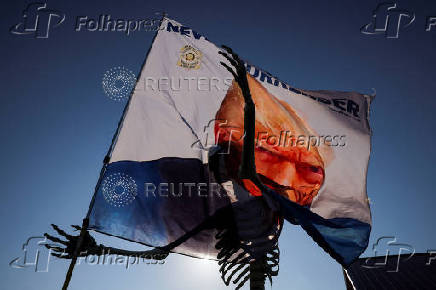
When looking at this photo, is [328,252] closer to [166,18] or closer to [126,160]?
[126,160]

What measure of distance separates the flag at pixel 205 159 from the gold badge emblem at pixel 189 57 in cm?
2

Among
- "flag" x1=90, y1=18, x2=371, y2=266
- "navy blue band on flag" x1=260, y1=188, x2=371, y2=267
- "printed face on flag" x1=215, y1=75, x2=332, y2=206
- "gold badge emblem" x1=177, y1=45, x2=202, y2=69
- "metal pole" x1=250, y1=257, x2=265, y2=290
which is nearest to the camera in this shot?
"metal pole" x1=250, y1=257, x2=265, y2=290

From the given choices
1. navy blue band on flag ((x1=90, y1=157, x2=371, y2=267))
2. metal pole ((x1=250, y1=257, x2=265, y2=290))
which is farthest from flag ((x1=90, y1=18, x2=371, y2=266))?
metal pole ((x1=250, y1=257, x2=265, y2=290))

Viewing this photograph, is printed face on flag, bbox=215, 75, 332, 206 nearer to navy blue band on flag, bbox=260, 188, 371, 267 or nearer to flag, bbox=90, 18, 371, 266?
flag, bbox=90, 18, 371, 266

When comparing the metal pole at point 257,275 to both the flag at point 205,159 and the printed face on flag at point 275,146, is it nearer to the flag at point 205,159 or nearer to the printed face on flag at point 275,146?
the flag at point 205,159

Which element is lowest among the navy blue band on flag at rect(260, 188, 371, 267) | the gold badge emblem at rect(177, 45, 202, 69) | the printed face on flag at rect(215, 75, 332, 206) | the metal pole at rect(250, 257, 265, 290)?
the metal pole at rect(250, 257, 265, 290)

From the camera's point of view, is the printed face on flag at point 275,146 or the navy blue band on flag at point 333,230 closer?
the navy blue band on flag at point 333,230

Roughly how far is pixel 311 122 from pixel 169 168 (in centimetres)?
324

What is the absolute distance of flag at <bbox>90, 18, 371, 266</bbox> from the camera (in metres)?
5.23

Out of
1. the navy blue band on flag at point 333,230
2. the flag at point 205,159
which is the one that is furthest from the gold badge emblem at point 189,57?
the navy blue band on flag at point 333,230

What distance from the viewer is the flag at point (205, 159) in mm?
5230

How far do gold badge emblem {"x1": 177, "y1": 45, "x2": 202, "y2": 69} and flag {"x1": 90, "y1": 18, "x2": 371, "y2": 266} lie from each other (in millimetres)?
20

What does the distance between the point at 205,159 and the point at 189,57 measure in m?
2.16

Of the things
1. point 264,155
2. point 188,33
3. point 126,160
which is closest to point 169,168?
point 126,160
